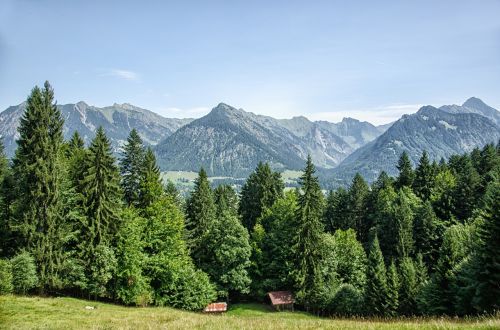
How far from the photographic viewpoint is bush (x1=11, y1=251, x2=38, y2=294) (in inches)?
1455

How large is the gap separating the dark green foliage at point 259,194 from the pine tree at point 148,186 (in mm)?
27276

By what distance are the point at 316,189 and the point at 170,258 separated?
946 inches

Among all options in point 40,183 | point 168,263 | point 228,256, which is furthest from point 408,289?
point 40,183

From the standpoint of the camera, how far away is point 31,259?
38.1 m

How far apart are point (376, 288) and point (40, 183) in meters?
41.7

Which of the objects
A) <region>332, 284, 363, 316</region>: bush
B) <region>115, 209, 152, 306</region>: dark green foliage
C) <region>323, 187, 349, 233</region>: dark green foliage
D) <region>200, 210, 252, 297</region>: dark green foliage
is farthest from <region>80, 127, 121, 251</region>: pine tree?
<region>323, 187, 349, 233</region>: dark green foliage

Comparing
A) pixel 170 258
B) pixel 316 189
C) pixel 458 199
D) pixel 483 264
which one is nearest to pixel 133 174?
pixel 170 258

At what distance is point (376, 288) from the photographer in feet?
166

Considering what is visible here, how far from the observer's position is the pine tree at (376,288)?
164 ft

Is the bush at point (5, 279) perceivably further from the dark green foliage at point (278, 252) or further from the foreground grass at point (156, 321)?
the dark green foliage at point (278, 252)

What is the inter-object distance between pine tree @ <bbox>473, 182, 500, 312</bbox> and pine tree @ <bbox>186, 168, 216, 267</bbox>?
137 ft

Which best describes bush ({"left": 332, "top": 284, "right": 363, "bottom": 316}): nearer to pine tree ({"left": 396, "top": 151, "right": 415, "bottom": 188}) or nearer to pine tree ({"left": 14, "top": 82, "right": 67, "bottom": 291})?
pine tree ({"left": 14, "top": 82, "right": 67, "bottom": 291})

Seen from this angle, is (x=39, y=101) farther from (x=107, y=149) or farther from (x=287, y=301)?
(x=287, y=301)

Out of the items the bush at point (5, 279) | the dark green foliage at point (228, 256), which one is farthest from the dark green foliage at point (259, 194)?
the bush at point (5, 279)
